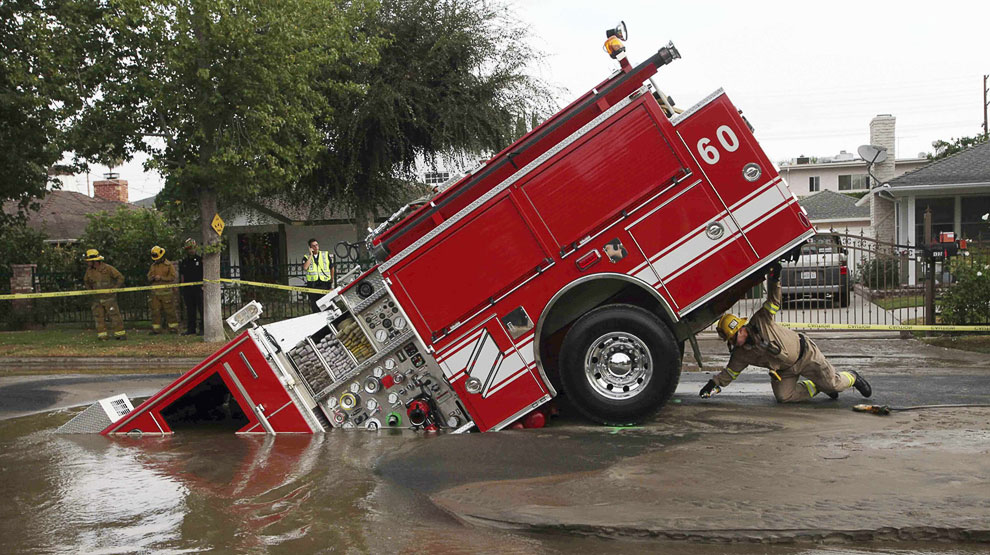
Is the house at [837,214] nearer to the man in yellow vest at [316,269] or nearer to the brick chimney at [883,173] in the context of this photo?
the brick chimney at [883,173]

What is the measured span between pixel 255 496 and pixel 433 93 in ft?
56.7

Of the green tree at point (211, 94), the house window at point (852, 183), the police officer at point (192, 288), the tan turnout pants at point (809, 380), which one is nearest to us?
the tan turnout pants at point (809, 380)

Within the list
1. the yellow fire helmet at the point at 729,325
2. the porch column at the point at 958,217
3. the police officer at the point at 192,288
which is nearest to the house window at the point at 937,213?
the porch column at the point at 958,217

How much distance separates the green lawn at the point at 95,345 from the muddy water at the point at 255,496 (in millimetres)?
7168

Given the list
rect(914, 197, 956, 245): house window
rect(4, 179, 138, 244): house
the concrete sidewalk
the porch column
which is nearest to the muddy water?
the concrete sidewalk

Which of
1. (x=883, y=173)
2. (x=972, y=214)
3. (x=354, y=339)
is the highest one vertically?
(x=354, y=339)

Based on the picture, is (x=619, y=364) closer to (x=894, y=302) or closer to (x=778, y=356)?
(x=778, y=356)

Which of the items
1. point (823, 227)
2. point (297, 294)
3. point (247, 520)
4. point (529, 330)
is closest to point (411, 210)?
point (529, 330)

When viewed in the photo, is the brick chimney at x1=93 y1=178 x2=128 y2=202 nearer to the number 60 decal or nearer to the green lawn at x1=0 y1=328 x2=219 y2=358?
the green lawn at x1=0 y1=328 x2=219 y2=358

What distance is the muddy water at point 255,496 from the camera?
4.81 m

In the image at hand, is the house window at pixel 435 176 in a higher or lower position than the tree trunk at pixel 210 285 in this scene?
lower

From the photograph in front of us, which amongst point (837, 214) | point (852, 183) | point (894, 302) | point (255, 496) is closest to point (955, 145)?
point (837, 214)

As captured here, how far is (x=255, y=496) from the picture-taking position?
5871 millimetres

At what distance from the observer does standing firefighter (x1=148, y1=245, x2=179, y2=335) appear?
17688mm
